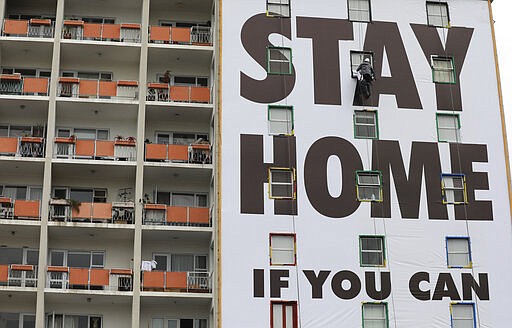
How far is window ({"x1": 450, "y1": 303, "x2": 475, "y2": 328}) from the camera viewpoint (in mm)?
Result: 51406

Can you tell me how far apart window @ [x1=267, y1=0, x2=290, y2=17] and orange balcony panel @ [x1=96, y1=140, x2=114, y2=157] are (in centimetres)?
1084

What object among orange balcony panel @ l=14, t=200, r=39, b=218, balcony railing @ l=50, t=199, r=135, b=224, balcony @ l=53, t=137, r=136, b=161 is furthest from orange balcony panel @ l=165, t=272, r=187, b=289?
orange balcony panel @ l=14, t=200, r=39, b=218

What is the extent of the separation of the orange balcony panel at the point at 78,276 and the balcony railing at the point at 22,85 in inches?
392

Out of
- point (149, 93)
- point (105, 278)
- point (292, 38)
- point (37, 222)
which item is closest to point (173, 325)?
point (105, 278)

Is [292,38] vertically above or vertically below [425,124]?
above

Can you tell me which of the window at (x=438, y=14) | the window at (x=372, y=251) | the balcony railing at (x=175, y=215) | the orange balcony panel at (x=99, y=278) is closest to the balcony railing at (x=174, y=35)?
the balcony railing at (x=175, y=215)

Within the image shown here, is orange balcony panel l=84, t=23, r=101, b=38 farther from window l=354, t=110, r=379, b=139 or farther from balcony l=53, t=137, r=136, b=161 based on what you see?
window l=354, t=110, r=379, b=139

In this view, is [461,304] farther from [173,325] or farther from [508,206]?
[173,325]

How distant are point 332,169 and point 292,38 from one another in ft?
24.3

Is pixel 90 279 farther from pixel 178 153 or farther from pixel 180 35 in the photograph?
pixel 180 35

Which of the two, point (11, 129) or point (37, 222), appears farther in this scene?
point (11, 129)

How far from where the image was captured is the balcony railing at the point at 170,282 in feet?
173

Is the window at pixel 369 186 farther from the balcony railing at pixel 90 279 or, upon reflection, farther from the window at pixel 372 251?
the balcony railing at pixel 90 279

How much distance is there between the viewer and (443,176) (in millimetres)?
53688
